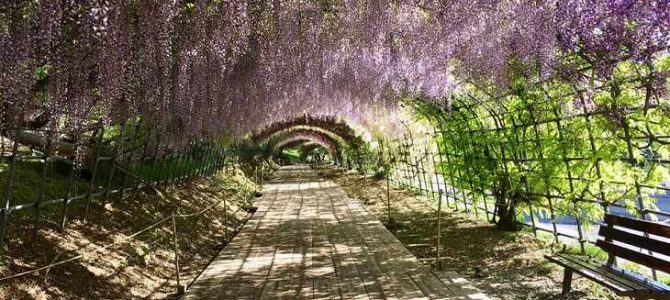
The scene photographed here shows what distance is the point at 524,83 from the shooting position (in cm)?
679

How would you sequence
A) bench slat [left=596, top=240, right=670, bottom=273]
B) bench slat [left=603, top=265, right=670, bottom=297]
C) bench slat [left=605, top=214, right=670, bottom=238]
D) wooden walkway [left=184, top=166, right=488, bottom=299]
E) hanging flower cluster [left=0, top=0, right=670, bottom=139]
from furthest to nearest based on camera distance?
wooden walkway [left=184, top=166, right=488, bottom=299] < bench slat [left=605, top=214, right=670, bottom=238] < bench slat [left=596, top=240, right=670, bottom=273] < bench slat [left=603, top=265, right=670, bottom=297] < hanging flower cluster [left=0, top=0, right=670, bottom=139]

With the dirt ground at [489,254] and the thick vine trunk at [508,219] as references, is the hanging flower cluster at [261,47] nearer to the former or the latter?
the dirt ground at [489,254]

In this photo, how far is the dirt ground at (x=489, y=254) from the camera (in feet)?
17.3

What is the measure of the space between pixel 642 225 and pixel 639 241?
122mm

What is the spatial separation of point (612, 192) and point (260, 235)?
4941mm

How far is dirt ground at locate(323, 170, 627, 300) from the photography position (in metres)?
5.28

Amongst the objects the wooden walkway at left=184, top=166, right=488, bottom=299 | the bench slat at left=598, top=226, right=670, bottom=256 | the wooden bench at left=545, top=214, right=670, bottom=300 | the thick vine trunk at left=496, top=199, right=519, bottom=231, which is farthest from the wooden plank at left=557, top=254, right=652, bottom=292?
the thick vine trunk at left=496, top=199, right=519, bottom=231

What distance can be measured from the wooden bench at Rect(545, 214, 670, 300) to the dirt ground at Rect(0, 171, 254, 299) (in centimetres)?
365

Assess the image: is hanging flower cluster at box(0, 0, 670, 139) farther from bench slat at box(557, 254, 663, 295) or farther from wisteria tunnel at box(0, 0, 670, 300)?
bench slat at box(557, 254, 663, 295)

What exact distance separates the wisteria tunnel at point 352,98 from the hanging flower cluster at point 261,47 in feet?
0.06

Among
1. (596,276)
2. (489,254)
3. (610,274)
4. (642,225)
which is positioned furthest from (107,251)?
(642,225)

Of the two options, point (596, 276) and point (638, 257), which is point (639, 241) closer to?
point (638, 257)

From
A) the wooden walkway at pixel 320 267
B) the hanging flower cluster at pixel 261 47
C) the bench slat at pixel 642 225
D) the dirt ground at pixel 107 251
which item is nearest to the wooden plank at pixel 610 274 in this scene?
the bench slat at pixel 642 225

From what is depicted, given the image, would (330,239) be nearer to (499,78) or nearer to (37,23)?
(499,78)
